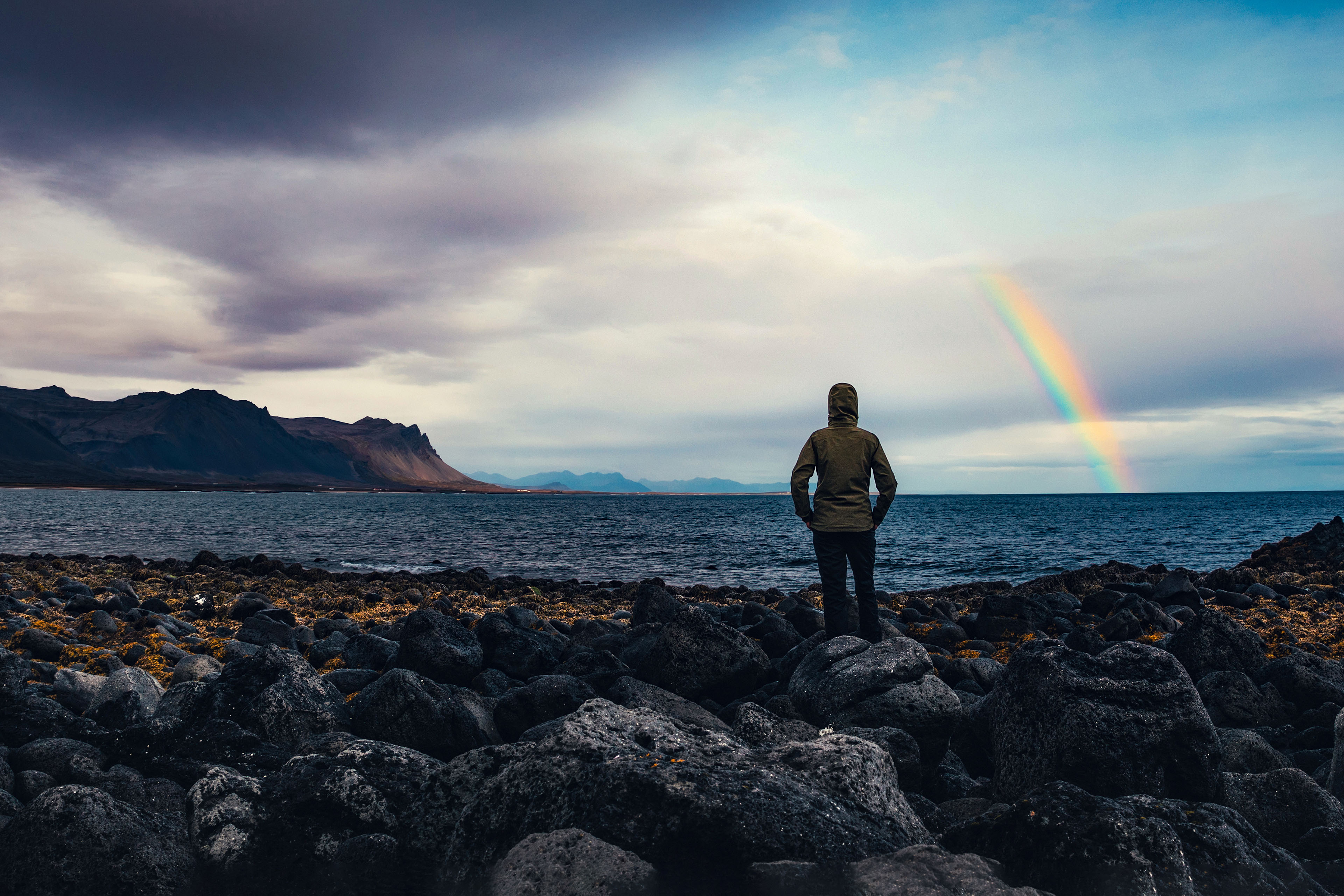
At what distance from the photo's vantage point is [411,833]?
4.27 metres

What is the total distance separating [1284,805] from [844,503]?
210 inches

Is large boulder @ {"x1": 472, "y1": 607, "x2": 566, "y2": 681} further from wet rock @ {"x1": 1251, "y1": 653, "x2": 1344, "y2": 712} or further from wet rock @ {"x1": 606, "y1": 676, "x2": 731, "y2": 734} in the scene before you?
wet rock @ {"x1": 1251, "y1": 653, "x2": 1344, "y2": 712}

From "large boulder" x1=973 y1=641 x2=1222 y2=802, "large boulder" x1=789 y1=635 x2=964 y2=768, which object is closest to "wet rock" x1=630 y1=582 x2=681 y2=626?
"large boulder" x1=789 y1=635 x2=964 y2=768

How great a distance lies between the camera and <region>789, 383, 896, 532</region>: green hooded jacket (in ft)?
31.4

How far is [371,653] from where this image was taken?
9.90 metres

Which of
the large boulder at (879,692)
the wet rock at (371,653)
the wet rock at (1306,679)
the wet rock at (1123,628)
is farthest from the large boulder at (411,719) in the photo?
the wet rock at (1123,628)

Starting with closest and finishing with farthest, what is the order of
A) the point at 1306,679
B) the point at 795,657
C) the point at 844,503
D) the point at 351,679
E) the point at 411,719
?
the point at 411,719, the point at 1306,679, the point at 351,679, the point at 795,657, the point at 844,503

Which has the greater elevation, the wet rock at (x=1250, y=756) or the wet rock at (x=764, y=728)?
the wet rock at (x=764, y=728)

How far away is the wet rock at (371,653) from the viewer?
Answer: 9.74m

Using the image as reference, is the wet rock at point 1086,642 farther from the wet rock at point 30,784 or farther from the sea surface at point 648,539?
the sea surface at point 648,539

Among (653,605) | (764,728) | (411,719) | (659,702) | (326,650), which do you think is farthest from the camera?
(653,605)

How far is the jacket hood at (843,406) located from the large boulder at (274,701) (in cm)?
652

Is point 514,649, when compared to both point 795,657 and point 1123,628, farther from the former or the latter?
point 1123,628

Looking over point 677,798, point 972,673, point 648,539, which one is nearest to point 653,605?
point 972,673
